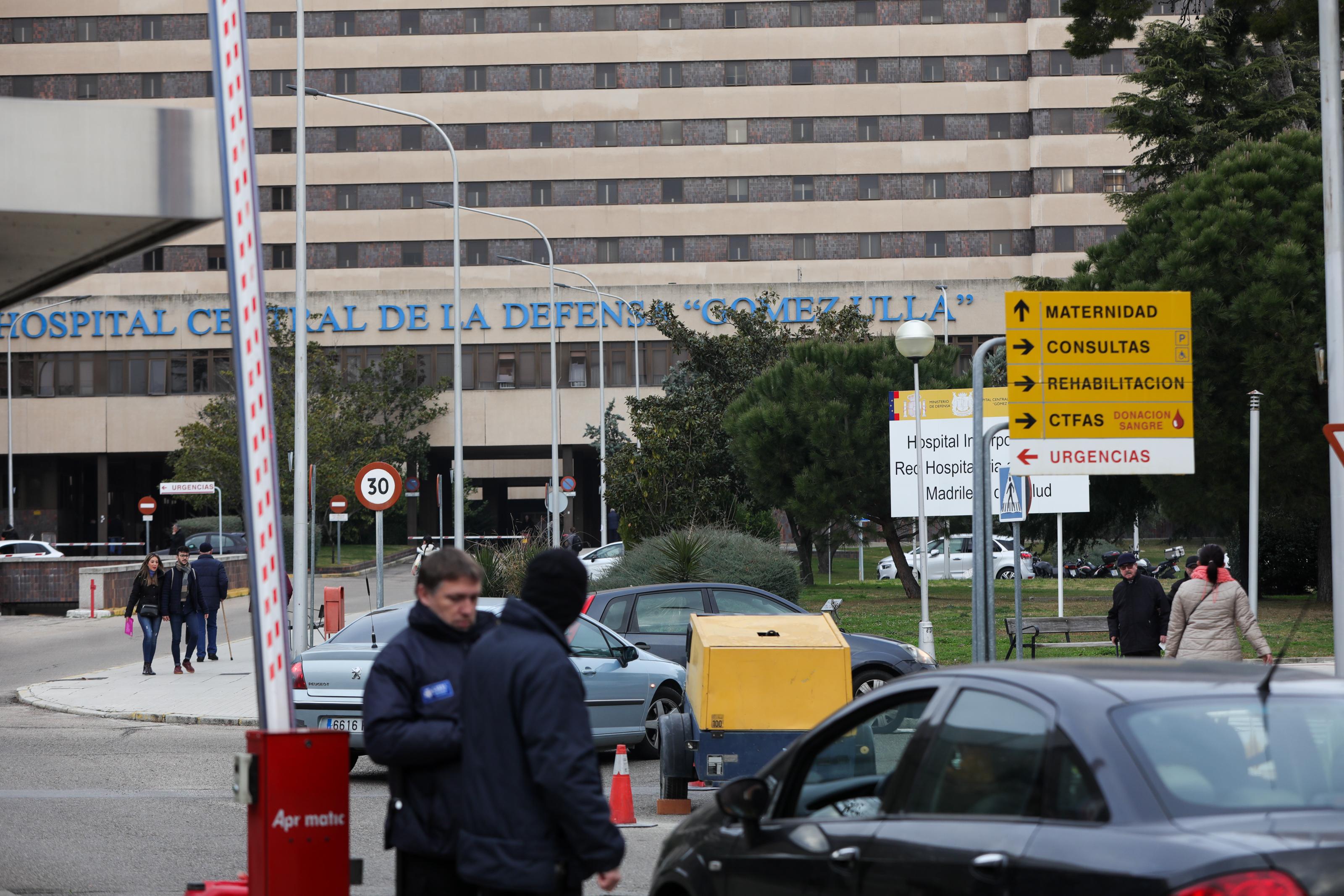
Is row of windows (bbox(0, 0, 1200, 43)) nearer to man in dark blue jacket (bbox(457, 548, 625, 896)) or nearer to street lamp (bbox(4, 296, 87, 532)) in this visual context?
street lamp (bbox(4, 296, 87, 532))

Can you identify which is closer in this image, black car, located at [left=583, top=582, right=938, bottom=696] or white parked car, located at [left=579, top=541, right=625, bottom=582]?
black car, located at [left=583, top=582, right=938, bottom=696]

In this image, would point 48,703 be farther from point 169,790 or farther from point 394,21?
point 394,21

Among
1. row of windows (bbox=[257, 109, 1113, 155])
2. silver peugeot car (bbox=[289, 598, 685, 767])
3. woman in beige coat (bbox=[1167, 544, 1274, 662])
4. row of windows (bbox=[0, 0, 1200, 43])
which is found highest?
row of windows (bbox=[0, 0, 1200, 43])

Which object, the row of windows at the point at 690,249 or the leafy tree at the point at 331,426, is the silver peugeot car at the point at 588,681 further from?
the row of windows at the point at 690,249

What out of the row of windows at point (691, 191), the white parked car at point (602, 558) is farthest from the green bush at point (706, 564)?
the row of windows at point (691, 191)

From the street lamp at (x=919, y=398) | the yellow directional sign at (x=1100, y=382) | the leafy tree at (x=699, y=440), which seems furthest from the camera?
the leafy tree at (x=699, y=440)

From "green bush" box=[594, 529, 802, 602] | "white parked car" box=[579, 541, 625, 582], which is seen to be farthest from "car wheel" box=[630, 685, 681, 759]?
"white parked car" box=[579, 541, 625, 582]

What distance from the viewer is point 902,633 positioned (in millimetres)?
24766

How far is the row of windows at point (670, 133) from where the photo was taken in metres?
66.3

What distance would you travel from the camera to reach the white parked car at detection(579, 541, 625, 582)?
28.4 meters

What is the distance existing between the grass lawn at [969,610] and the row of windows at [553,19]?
31068mm

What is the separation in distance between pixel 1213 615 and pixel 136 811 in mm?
8410

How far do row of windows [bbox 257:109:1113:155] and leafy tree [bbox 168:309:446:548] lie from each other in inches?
382

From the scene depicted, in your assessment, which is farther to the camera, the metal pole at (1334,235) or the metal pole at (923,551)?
the metal pole at (923,551)
